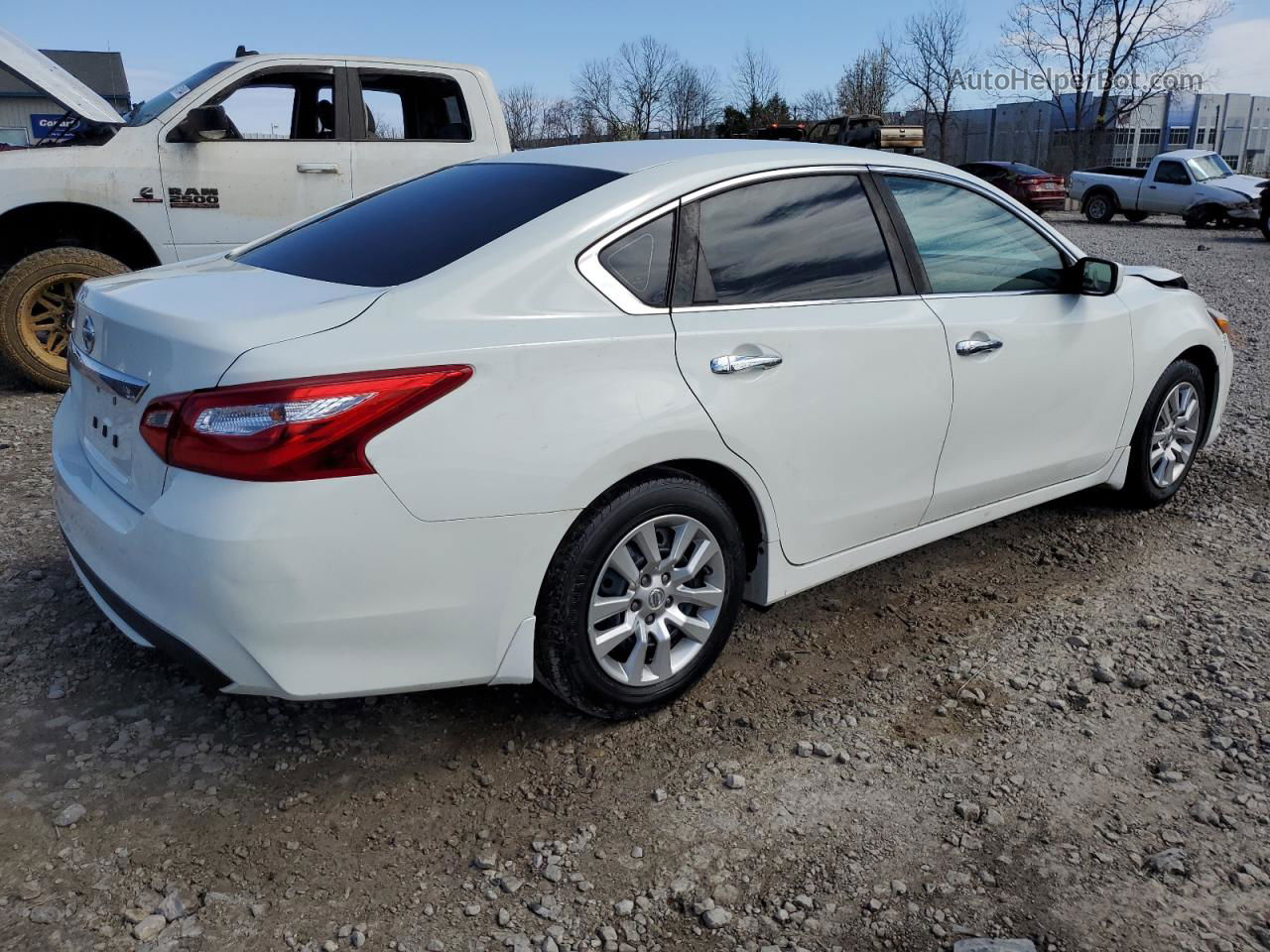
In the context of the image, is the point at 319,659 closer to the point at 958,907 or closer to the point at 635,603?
the point at 635,603

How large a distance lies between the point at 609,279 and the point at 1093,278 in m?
2.16

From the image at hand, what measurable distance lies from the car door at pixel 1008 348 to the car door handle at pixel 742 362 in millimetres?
803

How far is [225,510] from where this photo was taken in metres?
2.23

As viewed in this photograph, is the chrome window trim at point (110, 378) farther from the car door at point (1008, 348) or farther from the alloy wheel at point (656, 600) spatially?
the car door at point (1008, 348)

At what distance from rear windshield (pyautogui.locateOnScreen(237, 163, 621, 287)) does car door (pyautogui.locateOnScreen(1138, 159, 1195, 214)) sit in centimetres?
2270

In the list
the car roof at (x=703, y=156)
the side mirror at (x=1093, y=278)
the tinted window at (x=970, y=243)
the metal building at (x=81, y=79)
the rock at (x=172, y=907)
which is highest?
the metal building at (x=81, y=79)

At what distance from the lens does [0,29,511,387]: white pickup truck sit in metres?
6.36

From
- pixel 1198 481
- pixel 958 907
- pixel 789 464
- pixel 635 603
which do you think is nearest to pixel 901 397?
pixel 789 464

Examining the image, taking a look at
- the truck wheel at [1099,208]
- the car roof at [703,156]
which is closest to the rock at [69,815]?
the car roof at [703,156]

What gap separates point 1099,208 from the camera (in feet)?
79.3

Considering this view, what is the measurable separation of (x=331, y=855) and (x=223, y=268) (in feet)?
5.69

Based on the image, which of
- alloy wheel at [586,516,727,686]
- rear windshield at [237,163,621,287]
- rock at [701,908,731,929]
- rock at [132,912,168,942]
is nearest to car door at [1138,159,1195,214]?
rear windshield at [237,163,621,287]

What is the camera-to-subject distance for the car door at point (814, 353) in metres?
2.87

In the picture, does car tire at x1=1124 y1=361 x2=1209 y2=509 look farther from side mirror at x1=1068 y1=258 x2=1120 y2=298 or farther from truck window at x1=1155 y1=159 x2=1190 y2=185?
truck window at x1=1155 y1=159 x2=1190 y2=185
